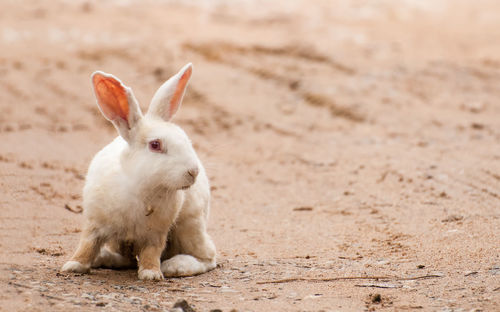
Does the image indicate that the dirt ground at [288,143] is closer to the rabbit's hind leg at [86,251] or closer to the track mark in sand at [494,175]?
the track mark in sand at [494,175]

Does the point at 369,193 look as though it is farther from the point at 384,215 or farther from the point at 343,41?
the point at 343,41


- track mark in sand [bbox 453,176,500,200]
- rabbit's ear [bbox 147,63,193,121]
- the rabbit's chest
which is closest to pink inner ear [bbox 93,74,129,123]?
rabbit's ear [bbox 147,63,193,121]

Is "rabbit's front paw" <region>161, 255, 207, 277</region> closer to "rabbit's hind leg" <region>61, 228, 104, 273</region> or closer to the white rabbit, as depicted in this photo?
the white rabbit

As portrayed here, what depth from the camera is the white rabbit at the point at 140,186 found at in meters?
4.33

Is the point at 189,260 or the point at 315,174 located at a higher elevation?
the point at 189,260

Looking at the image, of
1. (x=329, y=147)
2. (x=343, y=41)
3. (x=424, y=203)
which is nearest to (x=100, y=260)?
(x=424, y=203)

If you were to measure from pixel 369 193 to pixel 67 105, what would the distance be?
497 centimetres

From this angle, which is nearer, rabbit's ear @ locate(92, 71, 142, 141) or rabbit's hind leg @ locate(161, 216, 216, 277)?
rabbit's ear @ locate(92, 71, 142, 141)

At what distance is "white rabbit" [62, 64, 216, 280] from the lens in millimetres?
4332

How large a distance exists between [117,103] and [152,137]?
12.6 inches

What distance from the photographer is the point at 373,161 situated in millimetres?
8109

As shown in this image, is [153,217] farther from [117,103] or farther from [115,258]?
[117,103]

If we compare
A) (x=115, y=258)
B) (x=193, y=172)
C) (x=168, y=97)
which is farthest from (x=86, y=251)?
(x=168, y=97)

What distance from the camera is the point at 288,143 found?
9297mm
